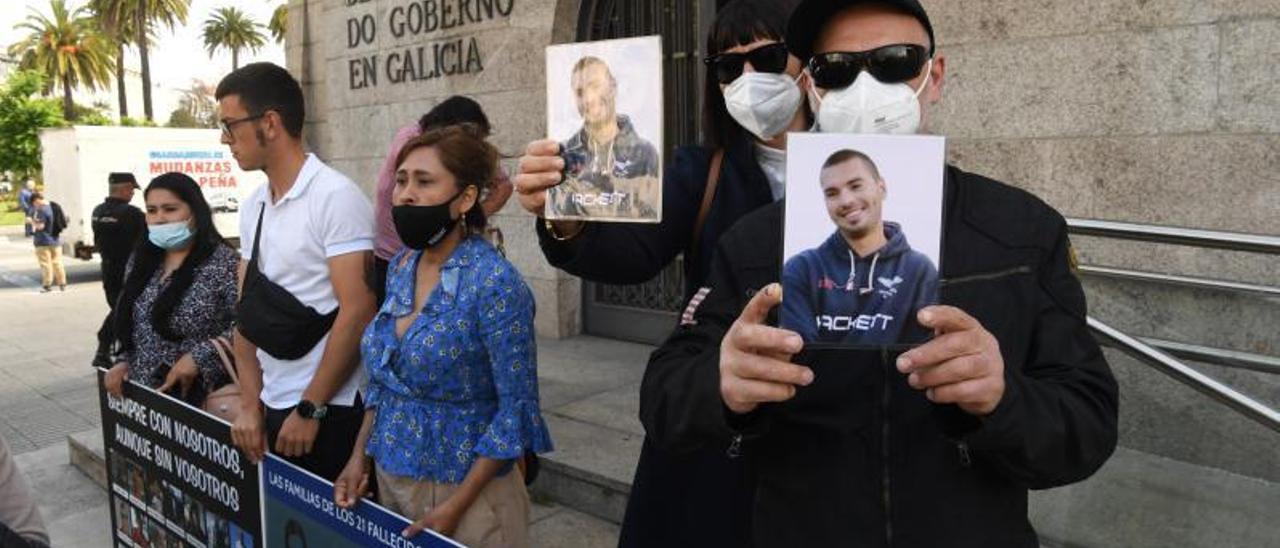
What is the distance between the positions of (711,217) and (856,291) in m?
0.79

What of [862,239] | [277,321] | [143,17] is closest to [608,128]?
[862,239]

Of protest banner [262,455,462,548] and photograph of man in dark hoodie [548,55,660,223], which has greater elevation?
photograph of man in dark hoodie [548,55,660,223]

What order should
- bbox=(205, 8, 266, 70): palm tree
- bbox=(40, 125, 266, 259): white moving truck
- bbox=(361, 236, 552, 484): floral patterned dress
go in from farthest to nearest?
bbox=(205, 8, 266, 70): palm tree → bbox=(40, 125, 266, 259): white moving truck → bbox=(361, 236, 552, 484): floral patterned dress

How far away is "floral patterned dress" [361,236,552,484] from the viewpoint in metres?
2.38

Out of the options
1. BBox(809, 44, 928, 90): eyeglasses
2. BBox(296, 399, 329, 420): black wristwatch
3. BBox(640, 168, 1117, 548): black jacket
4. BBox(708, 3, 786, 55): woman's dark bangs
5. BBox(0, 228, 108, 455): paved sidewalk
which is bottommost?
BBox(0, 228, 108, 455): paved sidewalk

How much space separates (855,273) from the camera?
1.06 m

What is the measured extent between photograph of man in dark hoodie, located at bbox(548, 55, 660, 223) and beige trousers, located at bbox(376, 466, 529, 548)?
3.85ft

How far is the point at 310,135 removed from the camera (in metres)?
9.90

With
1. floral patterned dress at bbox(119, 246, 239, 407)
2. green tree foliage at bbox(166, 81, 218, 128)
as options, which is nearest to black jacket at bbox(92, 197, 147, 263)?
floral patterned dress at bbox(119, 246, 239, 407)

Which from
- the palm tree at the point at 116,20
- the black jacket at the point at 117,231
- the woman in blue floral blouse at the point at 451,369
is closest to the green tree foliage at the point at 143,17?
the palm tree at the point at 116,20

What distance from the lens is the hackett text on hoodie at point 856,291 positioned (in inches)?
41.2

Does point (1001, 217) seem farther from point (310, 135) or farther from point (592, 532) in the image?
point (310, 135)

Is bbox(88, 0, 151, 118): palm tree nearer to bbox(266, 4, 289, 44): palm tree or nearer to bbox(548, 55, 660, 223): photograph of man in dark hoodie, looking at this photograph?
bbox(266, 4, 289, 44): palm tree

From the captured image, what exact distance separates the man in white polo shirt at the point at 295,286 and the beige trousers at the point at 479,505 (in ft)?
1.58
